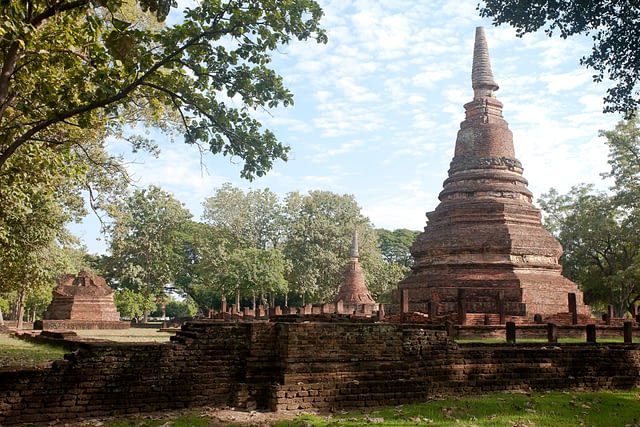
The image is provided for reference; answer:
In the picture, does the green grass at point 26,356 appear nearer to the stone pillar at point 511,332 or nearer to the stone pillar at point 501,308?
the stone pillar at point 511,332

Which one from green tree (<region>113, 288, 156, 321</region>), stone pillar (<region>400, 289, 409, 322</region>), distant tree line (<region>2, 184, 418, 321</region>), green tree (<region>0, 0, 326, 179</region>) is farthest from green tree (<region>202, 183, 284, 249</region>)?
green tree (<region>0, 0, 326, 179</region>)

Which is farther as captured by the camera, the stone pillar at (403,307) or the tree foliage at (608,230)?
the tree foliage at (608,230)

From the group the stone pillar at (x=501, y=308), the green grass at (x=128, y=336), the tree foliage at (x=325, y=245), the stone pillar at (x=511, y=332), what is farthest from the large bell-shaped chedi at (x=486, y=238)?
the tree foliage at (x=325, y=245)

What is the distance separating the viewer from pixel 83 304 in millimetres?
31016

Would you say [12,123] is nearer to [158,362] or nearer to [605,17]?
[158,362]

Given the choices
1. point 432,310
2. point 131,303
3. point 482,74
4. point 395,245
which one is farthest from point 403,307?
point 395,245

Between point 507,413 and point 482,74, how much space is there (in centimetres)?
2157

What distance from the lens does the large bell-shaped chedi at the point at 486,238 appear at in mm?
21406

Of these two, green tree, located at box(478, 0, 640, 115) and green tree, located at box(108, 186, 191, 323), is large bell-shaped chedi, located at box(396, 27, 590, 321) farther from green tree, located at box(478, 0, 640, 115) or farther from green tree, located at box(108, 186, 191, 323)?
green tree, located at box(108, 186, 191, 323)

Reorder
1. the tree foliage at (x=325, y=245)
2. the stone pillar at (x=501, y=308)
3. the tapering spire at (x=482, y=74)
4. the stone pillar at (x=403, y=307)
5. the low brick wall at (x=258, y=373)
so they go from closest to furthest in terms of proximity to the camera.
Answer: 1. the low brick wall at (x=258, y=373)
2. the stone pillar at (x=501, y=308)
3. the stone pillar at (x=403, y=307)
4. the tapering spire at (x=482, y=74)
5. the tree foliage at (x=325, y=245)

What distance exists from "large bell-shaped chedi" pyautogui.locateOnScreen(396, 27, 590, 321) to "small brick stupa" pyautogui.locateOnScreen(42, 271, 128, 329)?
1632 cm

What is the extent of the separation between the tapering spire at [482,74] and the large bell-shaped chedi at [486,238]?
5 centimetres

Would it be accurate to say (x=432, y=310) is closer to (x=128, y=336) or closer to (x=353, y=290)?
(x=128, y=336)

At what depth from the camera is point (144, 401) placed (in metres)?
7.87
